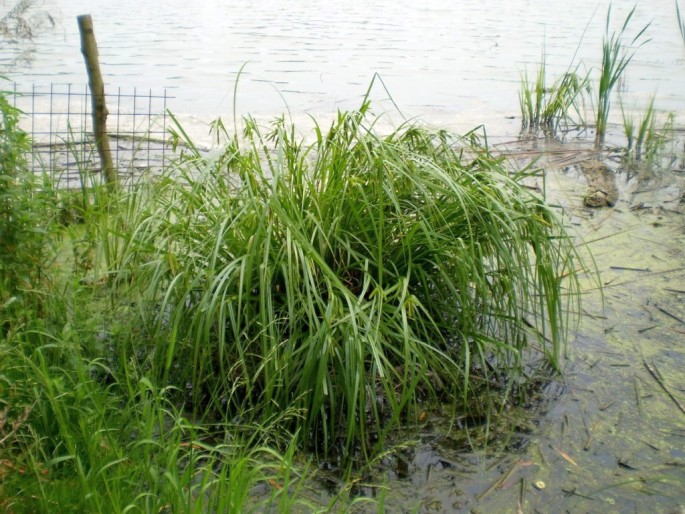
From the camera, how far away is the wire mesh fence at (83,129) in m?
4.62

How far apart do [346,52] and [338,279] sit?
7128mm

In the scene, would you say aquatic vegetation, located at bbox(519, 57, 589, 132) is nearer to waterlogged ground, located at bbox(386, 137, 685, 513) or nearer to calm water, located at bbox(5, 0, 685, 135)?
calm water, located at bbox(5, 0, 685, 135)

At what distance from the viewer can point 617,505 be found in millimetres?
2295

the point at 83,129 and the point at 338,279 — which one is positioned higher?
the point at 83,129

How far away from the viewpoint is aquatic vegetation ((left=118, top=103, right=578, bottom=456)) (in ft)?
7.77

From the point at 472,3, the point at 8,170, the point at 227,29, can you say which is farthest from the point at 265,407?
the point at 472,3

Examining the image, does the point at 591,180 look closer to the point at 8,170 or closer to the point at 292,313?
the point at 292,313

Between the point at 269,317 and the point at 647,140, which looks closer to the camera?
the point at 269,317

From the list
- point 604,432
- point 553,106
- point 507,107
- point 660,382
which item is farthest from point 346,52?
point 604,432

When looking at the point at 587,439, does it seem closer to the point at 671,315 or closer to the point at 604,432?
the point at 604,432

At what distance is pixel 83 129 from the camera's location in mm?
4887

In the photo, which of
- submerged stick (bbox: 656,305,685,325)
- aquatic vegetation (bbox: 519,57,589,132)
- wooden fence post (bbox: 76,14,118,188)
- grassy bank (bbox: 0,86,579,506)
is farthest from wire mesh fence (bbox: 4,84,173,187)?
aquatic vegetation (bbox: 519,57,589,132)

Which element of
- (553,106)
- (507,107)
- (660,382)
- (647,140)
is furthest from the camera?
(507,107)

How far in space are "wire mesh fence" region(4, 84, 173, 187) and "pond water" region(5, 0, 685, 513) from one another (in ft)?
1.38
